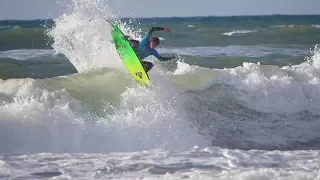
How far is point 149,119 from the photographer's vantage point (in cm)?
1082

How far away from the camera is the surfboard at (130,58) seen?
11.2 metres

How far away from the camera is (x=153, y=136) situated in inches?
408

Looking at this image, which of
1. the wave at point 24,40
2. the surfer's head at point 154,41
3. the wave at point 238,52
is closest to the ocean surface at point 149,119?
the surfer's head at point 154,41

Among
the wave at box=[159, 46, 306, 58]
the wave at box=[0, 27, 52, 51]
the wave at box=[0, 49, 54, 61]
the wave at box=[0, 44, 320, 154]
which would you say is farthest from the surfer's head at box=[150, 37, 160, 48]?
the wave at box=[0, 27, 52, 51]

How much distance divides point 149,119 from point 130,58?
136 centimetres

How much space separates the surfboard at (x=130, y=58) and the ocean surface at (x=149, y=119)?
32 cm

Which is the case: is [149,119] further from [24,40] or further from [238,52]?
[24,40]

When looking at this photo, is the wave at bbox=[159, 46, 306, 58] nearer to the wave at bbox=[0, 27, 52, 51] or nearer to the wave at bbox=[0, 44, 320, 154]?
the wave at bbox=[0, 27, 52, 51]

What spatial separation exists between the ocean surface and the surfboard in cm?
32

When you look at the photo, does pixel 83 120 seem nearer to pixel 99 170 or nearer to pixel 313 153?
pixel 99 170

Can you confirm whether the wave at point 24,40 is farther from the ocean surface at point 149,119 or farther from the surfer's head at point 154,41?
the surfer's head at point 154,41

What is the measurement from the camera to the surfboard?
11211 millimetres

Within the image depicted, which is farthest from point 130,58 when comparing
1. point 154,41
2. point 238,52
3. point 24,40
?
point 24,40

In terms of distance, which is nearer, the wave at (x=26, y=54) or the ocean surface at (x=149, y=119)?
the ocean surface at (x=149, y=119)
